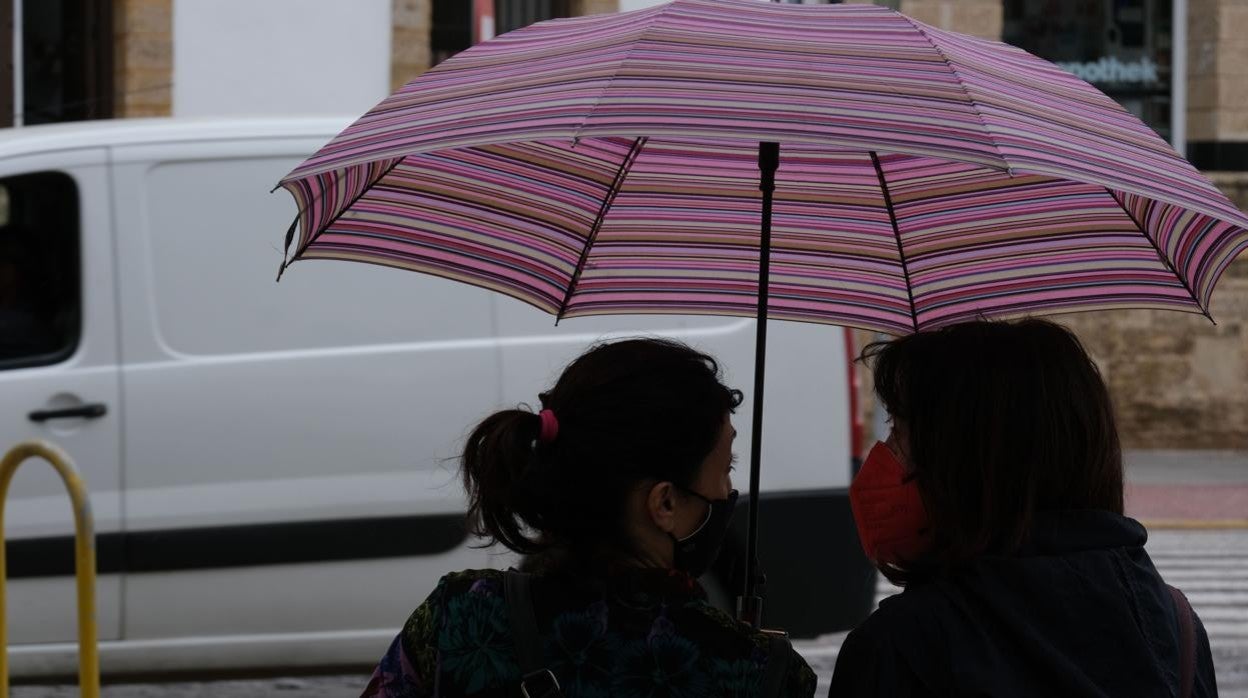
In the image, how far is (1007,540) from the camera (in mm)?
1957

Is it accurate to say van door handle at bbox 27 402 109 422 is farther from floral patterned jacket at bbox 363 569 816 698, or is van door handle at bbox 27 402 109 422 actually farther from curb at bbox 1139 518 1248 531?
curb at bbox 1139 518 1248 531

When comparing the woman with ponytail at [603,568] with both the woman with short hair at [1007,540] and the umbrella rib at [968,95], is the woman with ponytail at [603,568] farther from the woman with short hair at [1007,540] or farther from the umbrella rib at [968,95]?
the umbrella rib at [968,95]

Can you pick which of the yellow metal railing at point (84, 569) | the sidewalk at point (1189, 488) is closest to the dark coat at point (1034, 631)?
the yellow metal railing at point (84, 569)

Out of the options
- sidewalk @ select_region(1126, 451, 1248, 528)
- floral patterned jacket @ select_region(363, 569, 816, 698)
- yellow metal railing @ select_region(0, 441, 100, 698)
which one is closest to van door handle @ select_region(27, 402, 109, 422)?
yellow metal railing @ select_region(0, 441, 100, 698)

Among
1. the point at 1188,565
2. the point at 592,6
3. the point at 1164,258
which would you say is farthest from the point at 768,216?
the point at 592,6

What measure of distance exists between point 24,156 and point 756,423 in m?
3.31

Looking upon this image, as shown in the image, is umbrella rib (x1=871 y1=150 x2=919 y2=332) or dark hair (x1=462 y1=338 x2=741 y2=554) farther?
umbrella rib (x1=871 y1=150 x2=919 y2=332)

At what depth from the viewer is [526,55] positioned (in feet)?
8.13

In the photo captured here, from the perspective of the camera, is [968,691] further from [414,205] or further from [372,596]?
[372,596]

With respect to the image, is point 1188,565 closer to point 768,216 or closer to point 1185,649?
point 768,216

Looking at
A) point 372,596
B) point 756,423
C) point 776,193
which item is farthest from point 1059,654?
point 372,596

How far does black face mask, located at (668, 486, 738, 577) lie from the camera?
2.04 meters

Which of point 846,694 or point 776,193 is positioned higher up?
point 776,193

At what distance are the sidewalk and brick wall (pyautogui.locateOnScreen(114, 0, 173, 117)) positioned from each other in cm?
775
